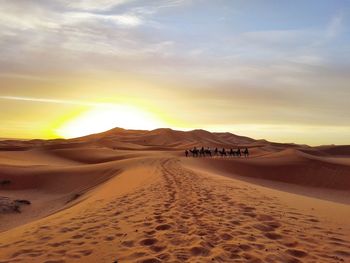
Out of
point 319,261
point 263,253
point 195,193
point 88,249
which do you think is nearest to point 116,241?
point 88,249

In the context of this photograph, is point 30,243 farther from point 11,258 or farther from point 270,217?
point 270,217

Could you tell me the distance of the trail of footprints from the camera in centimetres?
709

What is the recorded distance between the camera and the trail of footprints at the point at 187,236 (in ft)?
23.2

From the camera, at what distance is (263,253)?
7121mm

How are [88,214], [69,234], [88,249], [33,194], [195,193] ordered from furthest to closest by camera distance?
1. [33,194]
2. [195,193]
3. [88,214]
4. [69,234]
5. [88,249]

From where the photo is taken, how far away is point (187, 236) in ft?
26.7

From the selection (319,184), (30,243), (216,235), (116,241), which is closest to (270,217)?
(216,235)

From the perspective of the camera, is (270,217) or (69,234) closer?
(69,234)

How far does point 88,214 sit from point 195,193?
4.36 m

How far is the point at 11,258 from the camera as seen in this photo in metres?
7.15

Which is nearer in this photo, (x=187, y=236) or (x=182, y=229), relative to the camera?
(x=187, y=236)

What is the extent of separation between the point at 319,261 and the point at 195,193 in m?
7.43

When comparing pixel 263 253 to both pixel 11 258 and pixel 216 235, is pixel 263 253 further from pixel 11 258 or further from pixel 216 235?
pixel 11 258

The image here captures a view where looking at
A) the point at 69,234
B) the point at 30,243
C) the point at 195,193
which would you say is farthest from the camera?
the point at 195,193
